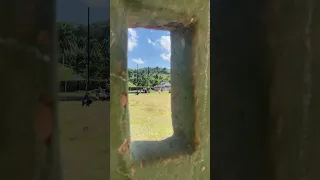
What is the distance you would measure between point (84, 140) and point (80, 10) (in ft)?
0.79

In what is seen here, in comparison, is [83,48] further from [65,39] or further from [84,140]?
[84,140]

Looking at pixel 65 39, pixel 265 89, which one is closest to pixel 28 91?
pixel 65 39

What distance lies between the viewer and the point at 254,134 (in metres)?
0.60

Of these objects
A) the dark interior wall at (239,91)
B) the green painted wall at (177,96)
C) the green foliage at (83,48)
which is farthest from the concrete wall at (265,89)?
the green painted wall at (177,96)

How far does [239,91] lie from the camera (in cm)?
67

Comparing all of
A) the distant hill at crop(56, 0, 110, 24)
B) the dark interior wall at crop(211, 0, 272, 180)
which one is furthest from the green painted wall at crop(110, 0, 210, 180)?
the distant hill at crop(56, 0, 110, 24)

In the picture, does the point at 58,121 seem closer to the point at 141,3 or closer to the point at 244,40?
the point at 244,40

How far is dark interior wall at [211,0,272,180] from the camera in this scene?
22.6 inches

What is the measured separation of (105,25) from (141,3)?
1.63 metres

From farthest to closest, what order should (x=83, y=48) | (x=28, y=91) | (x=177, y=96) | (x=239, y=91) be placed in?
(x=177, y=96) → (x=239, y=91) → (x=83, y=48) → (x=28, y=91)

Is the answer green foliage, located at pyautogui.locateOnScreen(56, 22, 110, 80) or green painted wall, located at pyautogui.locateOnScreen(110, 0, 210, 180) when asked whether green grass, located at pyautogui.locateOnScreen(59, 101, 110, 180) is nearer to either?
→ green foliage, located at pyautogui.locateOnScreen(56, 22, 110, 80)

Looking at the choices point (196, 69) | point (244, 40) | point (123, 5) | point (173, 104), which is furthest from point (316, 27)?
point (173, 104)

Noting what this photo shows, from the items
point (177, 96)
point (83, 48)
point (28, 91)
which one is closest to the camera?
point (28, 91)

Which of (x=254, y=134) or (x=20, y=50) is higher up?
(x=20, y=50)
